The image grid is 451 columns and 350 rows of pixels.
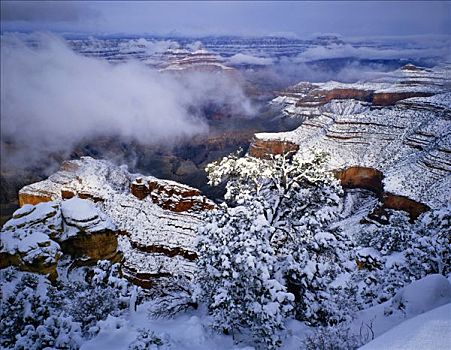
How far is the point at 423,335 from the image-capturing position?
3.52 meters

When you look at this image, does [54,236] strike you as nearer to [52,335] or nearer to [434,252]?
[52,335]

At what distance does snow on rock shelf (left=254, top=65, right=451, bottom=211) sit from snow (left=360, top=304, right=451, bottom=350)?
12.4 metres

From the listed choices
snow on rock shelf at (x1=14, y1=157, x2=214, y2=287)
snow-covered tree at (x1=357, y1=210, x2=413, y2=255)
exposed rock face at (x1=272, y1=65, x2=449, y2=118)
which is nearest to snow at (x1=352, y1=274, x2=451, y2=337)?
snow-covered tree at (x1=357, y1=210, x2=413, y2=255)

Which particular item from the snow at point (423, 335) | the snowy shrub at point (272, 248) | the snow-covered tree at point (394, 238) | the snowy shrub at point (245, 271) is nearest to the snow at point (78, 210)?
the snowy shrub at point (272, 248)

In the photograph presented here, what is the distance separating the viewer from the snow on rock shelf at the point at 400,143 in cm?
2492

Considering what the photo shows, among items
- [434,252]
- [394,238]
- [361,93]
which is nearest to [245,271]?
[434,252]

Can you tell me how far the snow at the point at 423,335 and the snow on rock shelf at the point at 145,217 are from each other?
14848 mm

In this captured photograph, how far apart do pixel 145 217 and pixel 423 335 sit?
2359 centimetres

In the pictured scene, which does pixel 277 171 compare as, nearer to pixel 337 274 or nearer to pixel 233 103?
pixel 337 274

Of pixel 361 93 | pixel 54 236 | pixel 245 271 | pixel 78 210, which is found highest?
pixel 245 271

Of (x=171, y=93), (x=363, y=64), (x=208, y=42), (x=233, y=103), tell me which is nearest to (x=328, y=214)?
(x=363, y=64)

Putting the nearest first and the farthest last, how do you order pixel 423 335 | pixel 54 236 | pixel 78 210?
pixel 423 335
pixel 54 236
pixel 78 210

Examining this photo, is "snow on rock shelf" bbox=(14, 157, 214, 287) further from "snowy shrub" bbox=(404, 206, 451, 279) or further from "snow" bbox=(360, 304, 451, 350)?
"snow" bbox=(360, 304, 451, 350)

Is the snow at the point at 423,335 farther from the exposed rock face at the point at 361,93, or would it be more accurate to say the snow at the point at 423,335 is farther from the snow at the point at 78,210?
the exposed rock face at the point at 361,93
